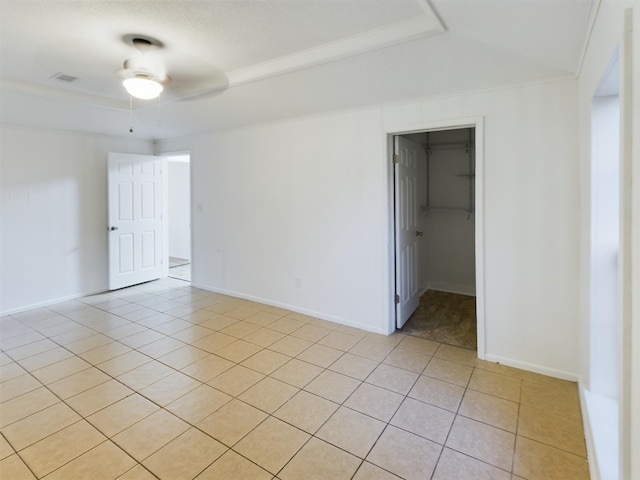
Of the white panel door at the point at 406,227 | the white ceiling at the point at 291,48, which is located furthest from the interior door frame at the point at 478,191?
the white panel door at the point at 406,227

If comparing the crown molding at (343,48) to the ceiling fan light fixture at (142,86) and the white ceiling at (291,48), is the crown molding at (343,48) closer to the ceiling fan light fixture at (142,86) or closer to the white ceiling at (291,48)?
the white ceiling at (291,48)

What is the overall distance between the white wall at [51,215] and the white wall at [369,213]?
1243mm

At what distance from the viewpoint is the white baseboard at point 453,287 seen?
4.88 metres

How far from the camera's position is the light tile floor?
184 cm

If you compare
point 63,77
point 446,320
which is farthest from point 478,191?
point 63,77

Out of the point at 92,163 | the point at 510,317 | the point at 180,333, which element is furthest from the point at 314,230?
the point at 92,163

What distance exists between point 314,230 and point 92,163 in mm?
3509

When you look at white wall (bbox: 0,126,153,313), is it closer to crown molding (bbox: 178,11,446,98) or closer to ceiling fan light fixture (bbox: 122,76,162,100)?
ceiling fan light fixture (bbox: 122,76,162,100)

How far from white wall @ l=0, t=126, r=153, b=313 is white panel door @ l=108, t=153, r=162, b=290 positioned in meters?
0.19

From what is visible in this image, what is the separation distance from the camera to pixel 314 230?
397 centimetres

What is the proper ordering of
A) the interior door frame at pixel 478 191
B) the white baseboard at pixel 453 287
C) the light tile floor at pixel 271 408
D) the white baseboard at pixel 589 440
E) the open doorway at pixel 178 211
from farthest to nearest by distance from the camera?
the open doorway at pixel 178 211 < the white baseboard at pixel 453 287 < the interior door frame at pixel 478 191 < the light tile floor at pixel 271 408 < the white baseboard at pixel 589 440

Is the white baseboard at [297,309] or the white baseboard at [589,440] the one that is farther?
Answer: the white baseboard at [297,309]

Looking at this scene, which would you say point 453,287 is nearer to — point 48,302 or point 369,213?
point 369,213

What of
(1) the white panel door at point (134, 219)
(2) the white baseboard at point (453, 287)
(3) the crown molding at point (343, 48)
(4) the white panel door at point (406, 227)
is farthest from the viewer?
(1) the white panel door at point (134, 219)
